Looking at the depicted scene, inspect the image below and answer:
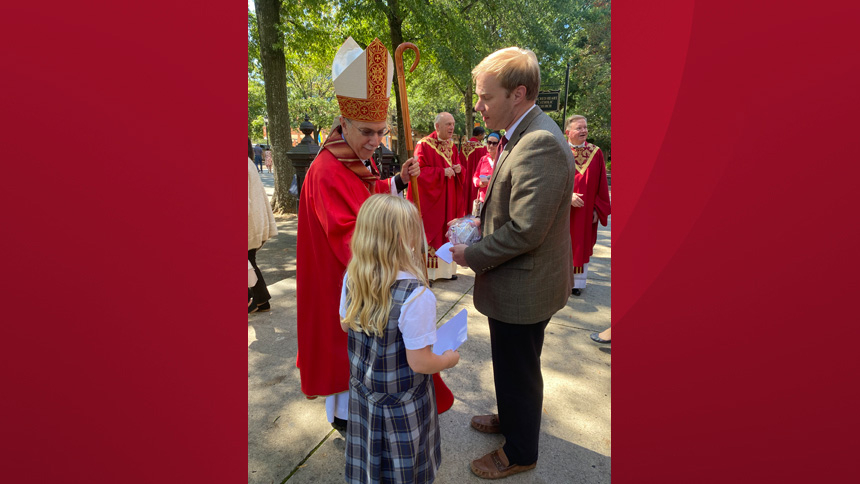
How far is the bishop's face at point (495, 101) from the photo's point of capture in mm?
2064

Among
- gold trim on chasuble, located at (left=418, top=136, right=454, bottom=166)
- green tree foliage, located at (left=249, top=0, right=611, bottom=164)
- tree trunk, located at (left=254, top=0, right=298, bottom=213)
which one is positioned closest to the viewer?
gold trim on chasuble, located at (left=418, top=136, right=454, bottom=166)

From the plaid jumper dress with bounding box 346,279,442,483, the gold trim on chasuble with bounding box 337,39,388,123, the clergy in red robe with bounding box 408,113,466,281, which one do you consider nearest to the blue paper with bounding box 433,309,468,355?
the plaid jumper dress with bounding box 346,279,442,483

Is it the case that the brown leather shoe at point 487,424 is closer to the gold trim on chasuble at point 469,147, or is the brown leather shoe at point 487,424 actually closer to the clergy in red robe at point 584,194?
the clergy in red robe at point 584,194

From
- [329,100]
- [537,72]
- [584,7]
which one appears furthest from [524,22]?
[329,100]

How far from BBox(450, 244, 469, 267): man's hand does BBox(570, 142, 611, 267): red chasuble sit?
3.64 meters

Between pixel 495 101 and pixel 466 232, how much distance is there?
680mm

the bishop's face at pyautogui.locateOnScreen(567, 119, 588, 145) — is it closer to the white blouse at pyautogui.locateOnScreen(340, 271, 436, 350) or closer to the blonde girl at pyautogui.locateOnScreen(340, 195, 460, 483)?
the blonde girl at pyautogui.locateOnScreen(340, 195, 460, 483)

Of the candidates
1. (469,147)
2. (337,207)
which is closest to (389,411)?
(337,207)

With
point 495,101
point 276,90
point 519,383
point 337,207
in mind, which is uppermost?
point 276,90

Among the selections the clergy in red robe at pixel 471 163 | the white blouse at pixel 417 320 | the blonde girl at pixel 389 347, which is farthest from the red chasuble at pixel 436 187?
the white blouse at pixel 417 320

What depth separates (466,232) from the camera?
2.36m

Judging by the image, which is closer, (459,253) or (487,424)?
(459,253)

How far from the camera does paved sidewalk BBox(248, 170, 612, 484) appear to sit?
252cm

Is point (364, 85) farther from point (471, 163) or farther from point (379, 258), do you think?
point (471, 163)
